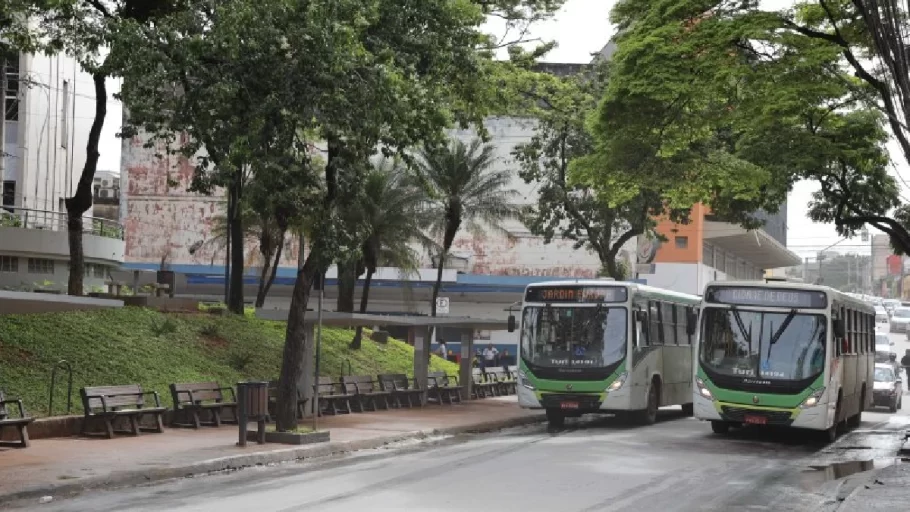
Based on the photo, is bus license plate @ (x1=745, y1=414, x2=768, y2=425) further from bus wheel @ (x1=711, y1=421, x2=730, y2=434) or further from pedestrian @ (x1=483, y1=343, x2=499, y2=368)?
pedestrian @ (x1=483, y1=343, x2=499, y2=368)

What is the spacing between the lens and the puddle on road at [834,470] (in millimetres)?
16625

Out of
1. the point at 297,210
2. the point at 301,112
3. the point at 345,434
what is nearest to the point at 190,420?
the point at 345,434

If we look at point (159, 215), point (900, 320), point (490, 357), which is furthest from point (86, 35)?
point (900, 320)

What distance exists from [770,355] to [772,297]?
1127 mm

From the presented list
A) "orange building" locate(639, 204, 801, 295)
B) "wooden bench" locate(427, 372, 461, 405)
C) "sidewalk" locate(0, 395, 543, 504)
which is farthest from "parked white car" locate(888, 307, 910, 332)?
"sidewalk" locate(0, 395, 543, 504)

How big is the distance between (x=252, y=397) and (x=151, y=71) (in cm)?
548

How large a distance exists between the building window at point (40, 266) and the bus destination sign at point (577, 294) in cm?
2227

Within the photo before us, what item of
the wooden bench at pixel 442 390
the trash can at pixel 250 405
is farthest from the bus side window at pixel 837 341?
the wooden bench at pixel 442 390

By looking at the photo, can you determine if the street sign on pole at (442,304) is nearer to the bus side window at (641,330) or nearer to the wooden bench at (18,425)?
the bus side window at (641,330)

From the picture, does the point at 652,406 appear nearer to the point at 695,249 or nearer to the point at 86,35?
the point at 86,35

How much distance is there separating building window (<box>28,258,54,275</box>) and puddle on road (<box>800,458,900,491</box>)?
30.2m

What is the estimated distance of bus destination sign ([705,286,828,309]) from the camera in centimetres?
2219

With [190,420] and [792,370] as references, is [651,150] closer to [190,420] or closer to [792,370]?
[792,370]

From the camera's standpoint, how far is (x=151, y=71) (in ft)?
58.5
